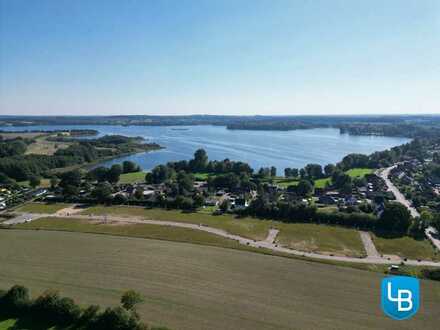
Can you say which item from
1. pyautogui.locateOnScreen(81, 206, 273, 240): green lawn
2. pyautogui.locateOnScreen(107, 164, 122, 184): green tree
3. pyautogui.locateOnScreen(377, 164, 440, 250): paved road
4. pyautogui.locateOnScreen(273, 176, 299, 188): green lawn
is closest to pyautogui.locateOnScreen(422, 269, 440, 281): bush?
pyautogui.locateOnScreen(377, 164, 440, 250): paved road

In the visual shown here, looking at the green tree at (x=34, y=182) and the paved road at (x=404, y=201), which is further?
the green tree at (x=34, y=182)

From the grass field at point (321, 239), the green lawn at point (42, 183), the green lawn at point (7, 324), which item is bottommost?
the grass field at point (321, 239)

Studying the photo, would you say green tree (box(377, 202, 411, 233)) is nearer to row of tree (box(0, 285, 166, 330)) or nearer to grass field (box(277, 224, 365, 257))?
grass field (box(277, 224, 365, 257))

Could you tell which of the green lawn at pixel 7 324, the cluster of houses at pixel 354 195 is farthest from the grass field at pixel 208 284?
the cluster of houses at pixel 354 195

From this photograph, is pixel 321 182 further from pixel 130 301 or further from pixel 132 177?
pixel 130 301

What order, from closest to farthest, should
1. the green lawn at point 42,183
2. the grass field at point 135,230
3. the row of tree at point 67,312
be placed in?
the row of tree at point 67,312 < the grass field at point 135,230 < the green lawn at point 42,183

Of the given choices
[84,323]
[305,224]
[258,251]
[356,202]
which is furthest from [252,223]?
[84,323]

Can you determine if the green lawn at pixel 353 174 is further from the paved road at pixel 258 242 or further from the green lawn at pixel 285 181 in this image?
the paved road at pixel 258 242
